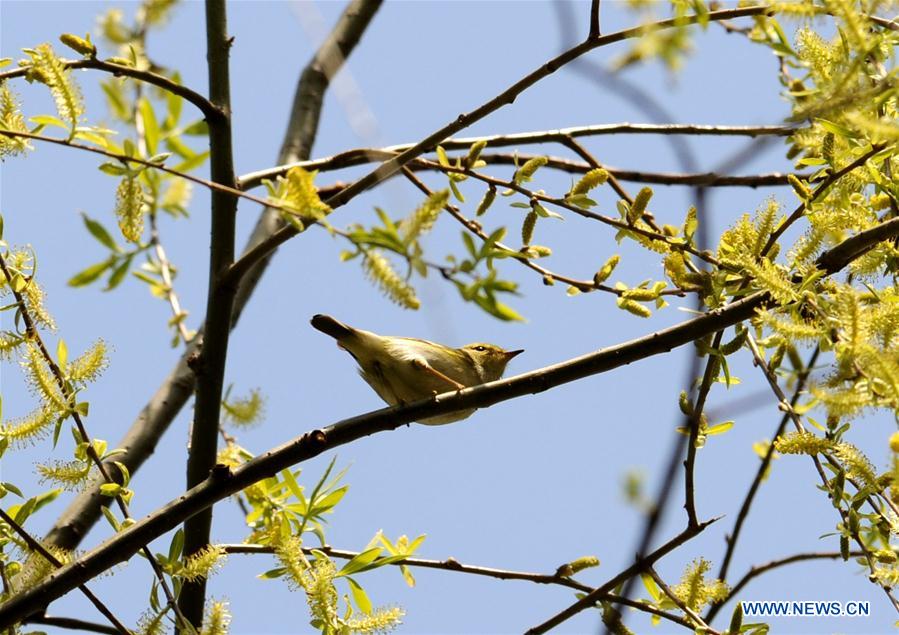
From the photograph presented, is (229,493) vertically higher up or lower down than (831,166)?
lower down

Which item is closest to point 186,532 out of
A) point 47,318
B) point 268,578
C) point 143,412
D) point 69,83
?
point 268,578

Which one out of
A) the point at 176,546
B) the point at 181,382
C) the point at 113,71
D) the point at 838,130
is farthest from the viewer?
the point at 181,382

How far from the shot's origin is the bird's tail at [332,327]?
4.52 m

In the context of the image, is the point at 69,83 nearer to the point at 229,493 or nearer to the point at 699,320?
the point at 229,493

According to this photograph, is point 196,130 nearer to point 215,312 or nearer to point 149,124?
point 149,124

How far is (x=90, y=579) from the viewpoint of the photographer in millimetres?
2777

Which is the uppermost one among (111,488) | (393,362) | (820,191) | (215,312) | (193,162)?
(193,162)

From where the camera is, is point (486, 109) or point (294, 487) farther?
point (294, 487)

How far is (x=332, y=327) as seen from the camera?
15.0 feet

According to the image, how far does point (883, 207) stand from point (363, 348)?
2487 mm

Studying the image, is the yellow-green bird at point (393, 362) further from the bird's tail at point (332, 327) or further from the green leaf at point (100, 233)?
the green leaf at point (100, 233)

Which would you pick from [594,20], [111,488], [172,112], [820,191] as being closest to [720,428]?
[820,191]

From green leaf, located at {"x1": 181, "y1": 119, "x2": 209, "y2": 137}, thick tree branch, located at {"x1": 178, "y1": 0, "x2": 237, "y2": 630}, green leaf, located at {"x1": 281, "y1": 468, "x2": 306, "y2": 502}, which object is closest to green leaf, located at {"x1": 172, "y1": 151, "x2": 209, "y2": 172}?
green leaf, located at {"x1": 181, "y1": 119, "x2": 209, "y2": 137}

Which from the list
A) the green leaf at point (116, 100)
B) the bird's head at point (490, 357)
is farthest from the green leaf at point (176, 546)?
the bird's head at point (490, 357)
